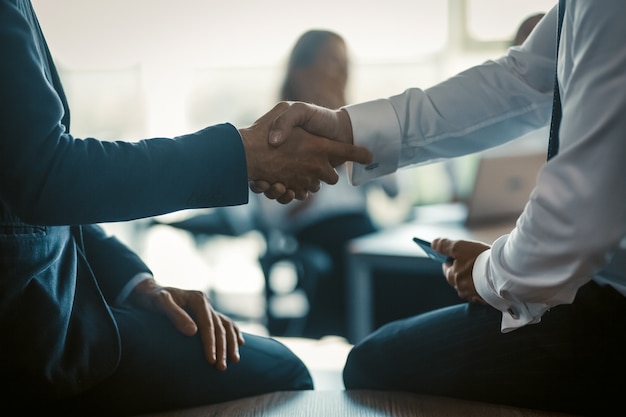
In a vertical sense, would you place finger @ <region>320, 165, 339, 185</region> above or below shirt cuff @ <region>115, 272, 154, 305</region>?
above

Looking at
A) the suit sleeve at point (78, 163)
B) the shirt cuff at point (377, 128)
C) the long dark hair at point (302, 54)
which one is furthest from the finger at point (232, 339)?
the long dark hair at point (302, 54)

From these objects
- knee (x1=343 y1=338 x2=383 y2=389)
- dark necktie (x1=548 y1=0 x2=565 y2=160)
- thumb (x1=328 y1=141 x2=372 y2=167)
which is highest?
dark necktie (x1=548 y1=0 x2=565 y2=160)

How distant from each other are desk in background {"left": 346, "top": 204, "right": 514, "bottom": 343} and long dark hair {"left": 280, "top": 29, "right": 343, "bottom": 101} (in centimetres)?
101

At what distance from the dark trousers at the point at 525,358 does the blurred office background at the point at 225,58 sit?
2985 mm

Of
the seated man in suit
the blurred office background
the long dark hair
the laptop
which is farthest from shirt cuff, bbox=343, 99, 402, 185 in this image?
the blurred office background

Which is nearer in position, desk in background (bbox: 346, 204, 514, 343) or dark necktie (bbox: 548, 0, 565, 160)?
dark necktie (bbox: 548, 0, 565, 160)

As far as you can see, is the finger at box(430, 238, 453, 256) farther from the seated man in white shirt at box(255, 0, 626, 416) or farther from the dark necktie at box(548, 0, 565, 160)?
the dark necktie at box(548, 0, 565, 160)

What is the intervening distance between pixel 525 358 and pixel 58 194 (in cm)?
73

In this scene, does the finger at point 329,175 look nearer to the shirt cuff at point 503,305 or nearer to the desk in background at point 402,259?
the shirt cuff at point 503,305

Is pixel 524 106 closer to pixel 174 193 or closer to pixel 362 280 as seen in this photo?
pixel 174 193

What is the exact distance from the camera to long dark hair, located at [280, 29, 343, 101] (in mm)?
3326

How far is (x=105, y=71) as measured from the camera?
4906 mm

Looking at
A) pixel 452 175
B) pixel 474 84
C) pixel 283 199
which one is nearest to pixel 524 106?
pixel 474 84

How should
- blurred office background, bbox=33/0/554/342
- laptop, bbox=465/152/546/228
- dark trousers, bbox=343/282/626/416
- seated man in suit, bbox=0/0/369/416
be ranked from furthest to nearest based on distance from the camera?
1. blurred office background, bbox=33/0/554/342
2. laptop, bbox=465/152/546/228
3. dark trousers, bbox=343/282/626/416
4. seated man in suit, bbox=0/0/369/416
